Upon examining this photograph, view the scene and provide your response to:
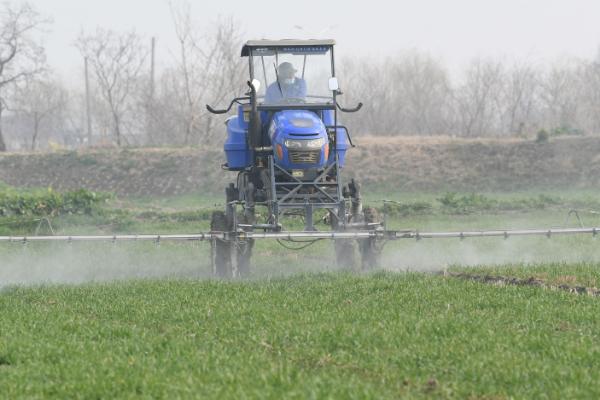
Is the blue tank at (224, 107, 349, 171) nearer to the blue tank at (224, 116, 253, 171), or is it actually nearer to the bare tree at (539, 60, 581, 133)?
the blue tank at (224, 116, 253, 171)

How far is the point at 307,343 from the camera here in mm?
9180

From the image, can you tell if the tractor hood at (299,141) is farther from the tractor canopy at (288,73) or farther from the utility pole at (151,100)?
the utility pole at (151,100)

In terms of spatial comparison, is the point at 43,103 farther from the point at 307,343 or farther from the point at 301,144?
the point at 307,343

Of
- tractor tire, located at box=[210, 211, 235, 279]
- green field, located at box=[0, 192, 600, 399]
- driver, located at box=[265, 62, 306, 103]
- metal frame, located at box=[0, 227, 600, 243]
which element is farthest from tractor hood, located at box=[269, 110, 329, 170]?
green field, located at box=[0, 192, 600, 399]

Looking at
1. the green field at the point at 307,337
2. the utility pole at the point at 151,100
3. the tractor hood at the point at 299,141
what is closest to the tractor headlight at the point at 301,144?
the tractor hood at the point at 299,141

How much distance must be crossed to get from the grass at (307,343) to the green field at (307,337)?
0.07ft

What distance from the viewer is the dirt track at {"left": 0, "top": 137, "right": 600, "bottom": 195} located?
44062mm

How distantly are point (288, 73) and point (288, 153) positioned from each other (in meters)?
1.80

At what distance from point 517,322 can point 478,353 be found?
5.16ft

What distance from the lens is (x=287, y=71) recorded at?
57.7 feet

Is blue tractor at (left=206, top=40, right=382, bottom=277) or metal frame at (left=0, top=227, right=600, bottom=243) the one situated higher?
blue tractor at (left=206, top=40, right=382, bottom=277)

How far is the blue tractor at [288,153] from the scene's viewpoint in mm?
16516

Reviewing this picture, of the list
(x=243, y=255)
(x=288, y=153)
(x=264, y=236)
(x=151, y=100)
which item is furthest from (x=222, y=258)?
(x=151, y=100)

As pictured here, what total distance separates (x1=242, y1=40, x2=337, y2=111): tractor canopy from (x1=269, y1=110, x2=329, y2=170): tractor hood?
0.85 m
